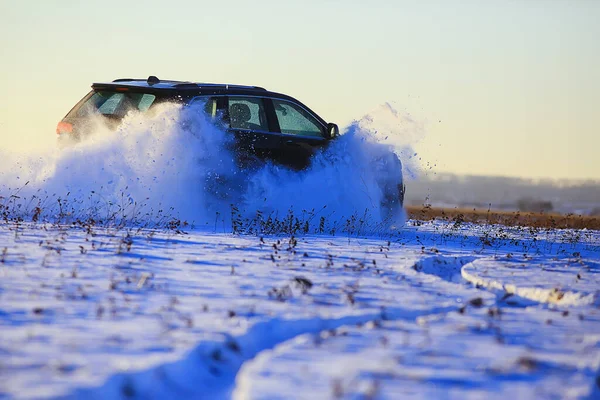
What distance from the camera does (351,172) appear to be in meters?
13.8

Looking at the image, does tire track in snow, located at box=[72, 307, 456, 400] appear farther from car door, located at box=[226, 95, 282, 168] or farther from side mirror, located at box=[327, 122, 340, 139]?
side mirror, located at box=[327, 122, 340, 139]

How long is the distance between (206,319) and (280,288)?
1.42m

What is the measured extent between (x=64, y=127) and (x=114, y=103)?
2.84 ft

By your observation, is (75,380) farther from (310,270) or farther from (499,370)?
(310,270)

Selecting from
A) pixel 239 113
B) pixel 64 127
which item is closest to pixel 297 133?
pixel 239 113

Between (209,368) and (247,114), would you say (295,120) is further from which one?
(209,368)

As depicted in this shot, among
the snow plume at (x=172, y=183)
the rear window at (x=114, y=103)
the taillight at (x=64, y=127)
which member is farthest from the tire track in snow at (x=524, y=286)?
the taillight at (x=64, y=127)

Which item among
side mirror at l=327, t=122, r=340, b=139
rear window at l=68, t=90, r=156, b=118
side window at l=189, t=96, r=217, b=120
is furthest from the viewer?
side mirror at l=327, t=122, r=340, b=139

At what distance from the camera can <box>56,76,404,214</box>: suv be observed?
1202 centimetres

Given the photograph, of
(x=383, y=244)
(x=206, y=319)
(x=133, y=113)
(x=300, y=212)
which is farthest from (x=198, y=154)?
(x=206, y=319)

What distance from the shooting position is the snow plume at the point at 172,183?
12.2 meters

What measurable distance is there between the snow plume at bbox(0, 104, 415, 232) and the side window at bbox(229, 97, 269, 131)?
0.36 metres

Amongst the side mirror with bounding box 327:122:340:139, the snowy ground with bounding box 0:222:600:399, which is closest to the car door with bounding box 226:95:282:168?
the side mirror with bounding box 327:122:340:139

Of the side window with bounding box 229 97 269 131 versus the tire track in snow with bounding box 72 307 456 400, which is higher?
the side window with bounding box 229 97 269 131
